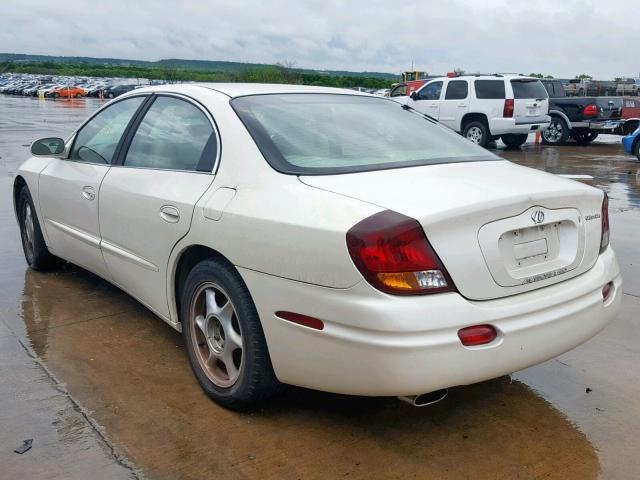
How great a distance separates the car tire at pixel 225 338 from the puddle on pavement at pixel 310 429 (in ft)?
0.41

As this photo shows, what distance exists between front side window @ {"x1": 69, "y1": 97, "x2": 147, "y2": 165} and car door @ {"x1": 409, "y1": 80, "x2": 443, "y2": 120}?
1392cm

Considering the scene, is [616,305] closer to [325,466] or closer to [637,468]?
[637,468]

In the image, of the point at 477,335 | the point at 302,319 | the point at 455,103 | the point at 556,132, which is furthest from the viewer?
the point at 556,132

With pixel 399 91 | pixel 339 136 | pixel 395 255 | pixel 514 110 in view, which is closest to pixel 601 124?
pixel 514 110

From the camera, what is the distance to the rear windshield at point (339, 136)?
10.0 feet

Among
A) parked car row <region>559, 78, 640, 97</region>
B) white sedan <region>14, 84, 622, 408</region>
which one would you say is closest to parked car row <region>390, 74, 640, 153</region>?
parked car row <region>559, 78, 640, 97</region>

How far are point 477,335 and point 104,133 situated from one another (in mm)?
2953

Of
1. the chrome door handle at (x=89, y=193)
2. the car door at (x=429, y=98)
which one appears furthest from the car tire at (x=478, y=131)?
the chrome door handle at (x=89, y=193)

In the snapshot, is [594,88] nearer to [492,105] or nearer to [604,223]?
[492,105]

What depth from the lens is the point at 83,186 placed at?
13.8 ft

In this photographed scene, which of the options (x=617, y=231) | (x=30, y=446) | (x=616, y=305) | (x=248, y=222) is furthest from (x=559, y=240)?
(x=617, y=231)

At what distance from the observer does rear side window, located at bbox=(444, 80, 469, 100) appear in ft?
56.3

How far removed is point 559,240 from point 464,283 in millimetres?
618

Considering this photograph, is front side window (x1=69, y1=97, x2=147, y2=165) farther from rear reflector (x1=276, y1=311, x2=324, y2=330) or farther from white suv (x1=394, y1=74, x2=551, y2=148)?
white suv (x1=394, y1=74, x2=551, y2=148)
